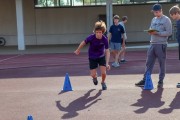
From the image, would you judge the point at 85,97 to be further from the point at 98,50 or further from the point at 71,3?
the point at 71,3

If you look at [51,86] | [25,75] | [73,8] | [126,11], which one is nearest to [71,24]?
[73,8]

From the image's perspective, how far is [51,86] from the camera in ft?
35.5

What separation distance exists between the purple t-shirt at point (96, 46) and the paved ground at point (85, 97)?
2.89 ft

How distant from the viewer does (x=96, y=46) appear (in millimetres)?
9719

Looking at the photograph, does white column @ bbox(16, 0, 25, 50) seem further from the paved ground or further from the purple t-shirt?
the purple t-shirt

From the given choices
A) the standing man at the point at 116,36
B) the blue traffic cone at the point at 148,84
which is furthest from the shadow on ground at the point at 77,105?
the standing man at the point at 116,36

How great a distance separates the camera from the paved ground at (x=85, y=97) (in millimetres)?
7484

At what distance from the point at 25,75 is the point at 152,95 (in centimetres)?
574

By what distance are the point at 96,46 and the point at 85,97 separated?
1.35 meters

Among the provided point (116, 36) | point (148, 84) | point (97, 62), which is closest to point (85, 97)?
point (97, 62)

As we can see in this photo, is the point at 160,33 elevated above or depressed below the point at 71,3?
below

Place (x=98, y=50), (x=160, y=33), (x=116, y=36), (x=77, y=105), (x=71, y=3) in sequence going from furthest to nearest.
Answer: (x=71, y=3) → (x=116, y=36) → (x=98, y=50) → (x=160, y=33) → (x=77, y=105)

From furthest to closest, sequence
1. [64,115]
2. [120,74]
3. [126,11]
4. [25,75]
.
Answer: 1. [126,11]
2. [25,75]
3. [120,74]
4. [64,115]

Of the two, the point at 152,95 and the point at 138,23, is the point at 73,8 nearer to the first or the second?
the point at 138,23
